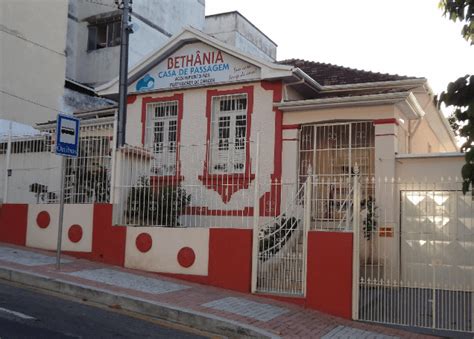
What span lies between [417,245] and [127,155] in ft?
18.9

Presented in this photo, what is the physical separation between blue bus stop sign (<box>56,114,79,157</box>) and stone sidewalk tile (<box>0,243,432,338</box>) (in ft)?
6.85

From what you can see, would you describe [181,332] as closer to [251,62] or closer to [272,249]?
[272,249]

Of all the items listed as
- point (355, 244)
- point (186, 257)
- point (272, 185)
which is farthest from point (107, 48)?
point (355, 244)

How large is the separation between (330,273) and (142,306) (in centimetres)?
294

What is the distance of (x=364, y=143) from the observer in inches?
532

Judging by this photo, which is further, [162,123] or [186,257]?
[162,123]

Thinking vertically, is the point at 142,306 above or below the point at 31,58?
below

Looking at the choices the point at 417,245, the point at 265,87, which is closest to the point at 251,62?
the point at 265,87

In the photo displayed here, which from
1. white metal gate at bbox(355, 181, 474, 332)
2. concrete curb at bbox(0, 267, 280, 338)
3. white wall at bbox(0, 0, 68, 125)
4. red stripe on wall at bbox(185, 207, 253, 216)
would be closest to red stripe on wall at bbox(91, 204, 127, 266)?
red stripe on wall at bbox(185, 207, 253, 216)

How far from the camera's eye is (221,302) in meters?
8.48

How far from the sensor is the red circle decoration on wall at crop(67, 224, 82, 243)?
11.2 m

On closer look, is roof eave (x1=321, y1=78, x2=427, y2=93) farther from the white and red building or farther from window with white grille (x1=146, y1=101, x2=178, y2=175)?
window with white grille (x1=146, y1=101, x2=178, y2=175)

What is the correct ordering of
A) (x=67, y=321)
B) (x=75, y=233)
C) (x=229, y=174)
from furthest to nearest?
(x=229, y=174) < (x=75, y=233) < (x=67, y=321)

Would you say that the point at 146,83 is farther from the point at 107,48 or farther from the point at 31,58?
the point at 107,48
